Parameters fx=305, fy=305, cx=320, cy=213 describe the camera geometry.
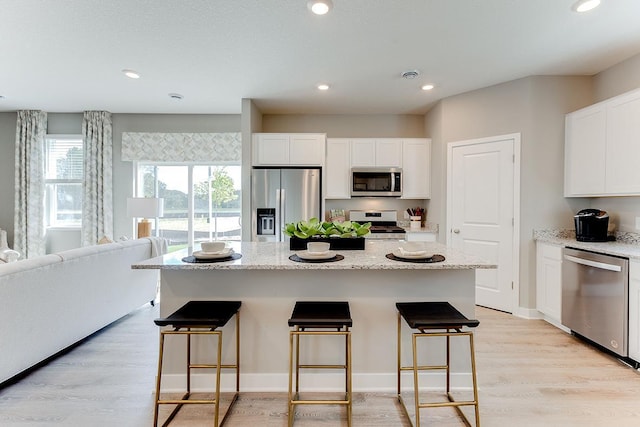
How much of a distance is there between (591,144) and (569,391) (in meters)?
2.33

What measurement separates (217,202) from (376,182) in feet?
8.66

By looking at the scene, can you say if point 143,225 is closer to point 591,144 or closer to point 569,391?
point 569,391

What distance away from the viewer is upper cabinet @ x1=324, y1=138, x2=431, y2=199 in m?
4.42

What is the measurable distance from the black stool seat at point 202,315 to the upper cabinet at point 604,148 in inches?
133

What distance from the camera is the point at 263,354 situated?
2049 mm

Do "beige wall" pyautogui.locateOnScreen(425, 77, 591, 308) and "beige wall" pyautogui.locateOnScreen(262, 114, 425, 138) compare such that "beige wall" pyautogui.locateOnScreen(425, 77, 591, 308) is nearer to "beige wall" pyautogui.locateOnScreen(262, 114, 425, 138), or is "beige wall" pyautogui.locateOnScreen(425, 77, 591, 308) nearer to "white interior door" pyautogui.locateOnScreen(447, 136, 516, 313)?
"white interior door" pyautogui.locateOnScreen(447, 136, 516, 313)

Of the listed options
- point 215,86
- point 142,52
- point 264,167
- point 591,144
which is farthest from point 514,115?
point 142,52

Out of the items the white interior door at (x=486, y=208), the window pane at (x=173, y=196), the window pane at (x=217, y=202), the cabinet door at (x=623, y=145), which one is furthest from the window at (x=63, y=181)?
the cabinet door at (x=623, y=145)

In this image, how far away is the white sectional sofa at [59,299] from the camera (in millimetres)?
2018

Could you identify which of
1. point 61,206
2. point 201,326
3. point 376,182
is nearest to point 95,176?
point 61,206

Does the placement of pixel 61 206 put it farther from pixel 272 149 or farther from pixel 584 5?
pixel 584 5

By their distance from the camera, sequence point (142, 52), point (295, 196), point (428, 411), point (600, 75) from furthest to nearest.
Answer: point (295, 196), point (600, 75), point (142, 52), point (428, 411)

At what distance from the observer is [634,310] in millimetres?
2254

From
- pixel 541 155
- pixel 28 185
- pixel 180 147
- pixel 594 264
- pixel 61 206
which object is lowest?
pixel 594 264
